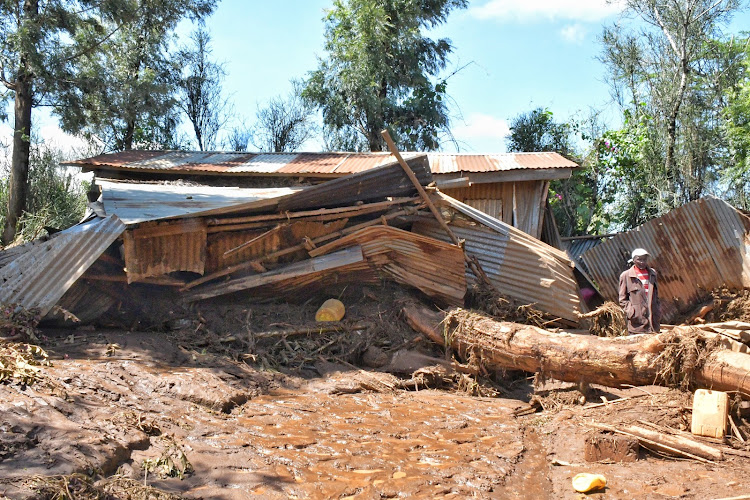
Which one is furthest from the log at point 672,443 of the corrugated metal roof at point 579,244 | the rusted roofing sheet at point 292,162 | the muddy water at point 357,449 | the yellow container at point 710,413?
the corrugated metal roof at point 579,244

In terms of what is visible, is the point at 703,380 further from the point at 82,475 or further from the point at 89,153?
the point at 89,153

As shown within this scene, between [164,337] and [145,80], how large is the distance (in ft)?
35.7

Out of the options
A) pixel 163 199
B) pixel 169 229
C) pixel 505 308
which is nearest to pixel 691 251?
pixel 505 308

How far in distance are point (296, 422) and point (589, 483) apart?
2.68 meters

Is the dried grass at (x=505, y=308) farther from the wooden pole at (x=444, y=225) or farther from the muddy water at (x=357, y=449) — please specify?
the muddy water at (x=357, y=449)

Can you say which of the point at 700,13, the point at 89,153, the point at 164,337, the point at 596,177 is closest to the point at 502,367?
the point at 164,337

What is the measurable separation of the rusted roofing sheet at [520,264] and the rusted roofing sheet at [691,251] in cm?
282

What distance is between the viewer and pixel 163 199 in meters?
8.19

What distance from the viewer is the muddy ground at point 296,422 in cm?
399

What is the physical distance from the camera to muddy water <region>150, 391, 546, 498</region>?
426 cm

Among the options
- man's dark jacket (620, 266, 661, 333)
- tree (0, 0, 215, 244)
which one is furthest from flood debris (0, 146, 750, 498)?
tree (0, 0, 215, 244)

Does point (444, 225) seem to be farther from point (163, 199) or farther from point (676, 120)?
point (676, 120)

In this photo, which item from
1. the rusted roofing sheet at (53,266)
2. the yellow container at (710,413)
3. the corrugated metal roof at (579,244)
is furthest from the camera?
the corrugated metal roof at (579,244)

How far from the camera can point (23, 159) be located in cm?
1454
